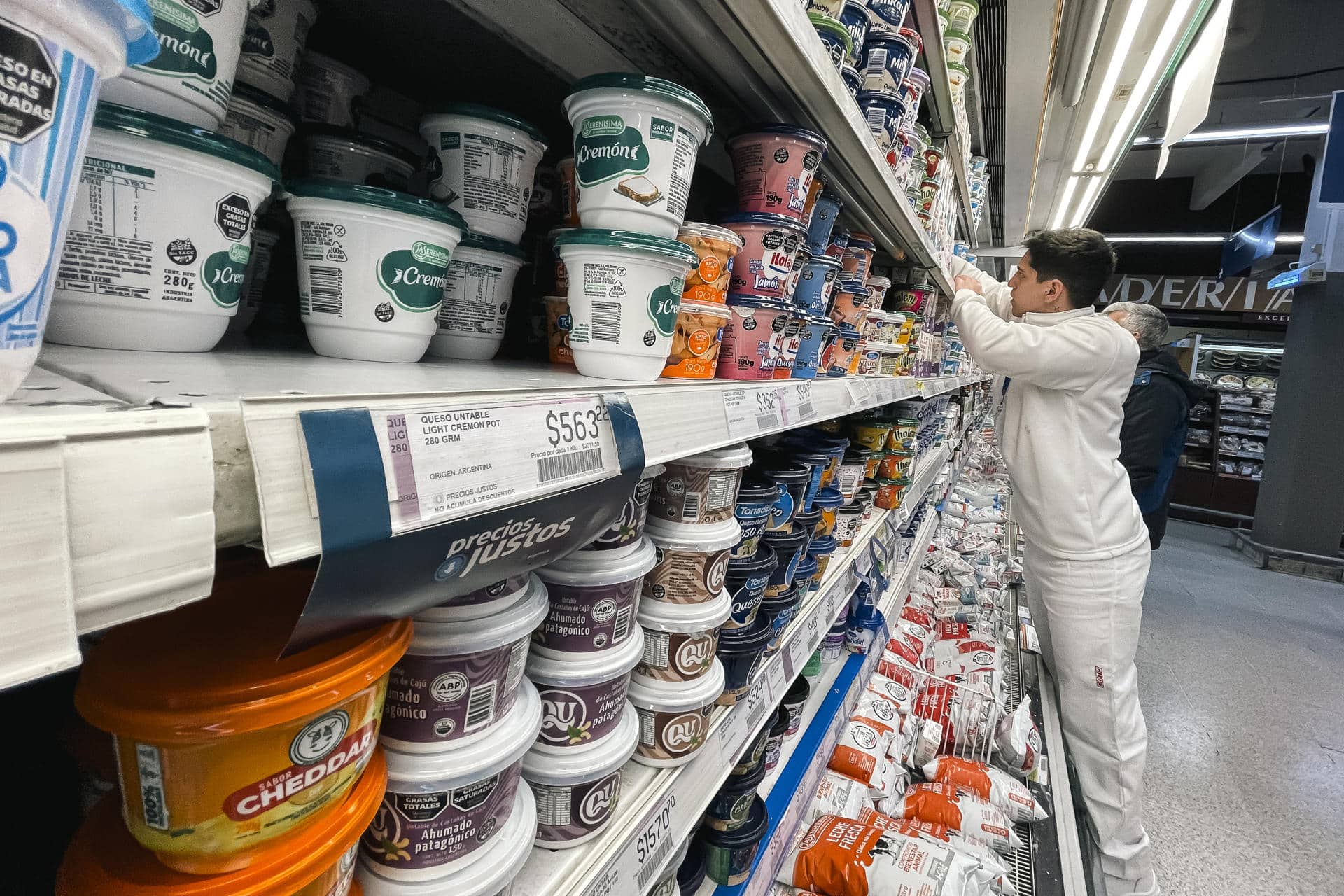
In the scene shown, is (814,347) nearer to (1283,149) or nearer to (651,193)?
(651,193)

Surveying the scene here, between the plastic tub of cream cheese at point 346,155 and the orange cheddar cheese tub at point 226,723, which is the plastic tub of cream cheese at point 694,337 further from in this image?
the orange cheddar cheese tub at point 226,723

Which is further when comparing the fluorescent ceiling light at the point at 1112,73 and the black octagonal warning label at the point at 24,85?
the fluorescent ceiling light at the point at 1112,73

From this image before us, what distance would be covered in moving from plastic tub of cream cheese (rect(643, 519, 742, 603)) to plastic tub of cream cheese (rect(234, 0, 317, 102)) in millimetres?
671

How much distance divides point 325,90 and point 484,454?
0.59 meters

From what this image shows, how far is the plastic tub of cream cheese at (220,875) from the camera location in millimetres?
378

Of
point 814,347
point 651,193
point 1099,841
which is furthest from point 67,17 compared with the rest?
point 1099,841

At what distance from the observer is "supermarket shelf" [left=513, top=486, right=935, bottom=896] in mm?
721

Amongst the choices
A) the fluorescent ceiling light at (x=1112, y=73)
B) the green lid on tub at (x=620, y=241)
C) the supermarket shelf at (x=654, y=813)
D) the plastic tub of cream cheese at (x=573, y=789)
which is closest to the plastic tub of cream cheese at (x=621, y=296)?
the green lid on tub at (x=620, y=241)

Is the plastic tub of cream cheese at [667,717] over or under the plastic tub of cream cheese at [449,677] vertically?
under

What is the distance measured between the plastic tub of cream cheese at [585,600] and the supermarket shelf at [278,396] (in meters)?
0.18

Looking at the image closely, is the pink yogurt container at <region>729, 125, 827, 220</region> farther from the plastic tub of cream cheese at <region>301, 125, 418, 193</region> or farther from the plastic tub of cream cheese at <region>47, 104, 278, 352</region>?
the plastic tub of cream cheese at <region>47, 104, 278, 352</region>

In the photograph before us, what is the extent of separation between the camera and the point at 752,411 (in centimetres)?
88

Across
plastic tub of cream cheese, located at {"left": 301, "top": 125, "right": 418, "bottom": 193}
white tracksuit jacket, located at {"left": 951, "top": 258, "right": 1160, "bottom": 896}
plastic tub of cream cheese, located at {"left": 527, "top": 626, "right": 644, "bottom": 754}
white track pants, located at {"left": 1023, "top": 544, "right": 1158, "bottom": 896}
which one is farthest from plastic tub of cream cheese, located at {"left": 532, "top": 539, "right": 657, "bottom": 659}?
white track pants, located at {"left": 1023, "top": 544, "right": 1158, "bottom": 896}

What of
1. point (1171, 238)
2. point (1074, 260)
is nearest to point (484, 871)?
point (1074, 260)
